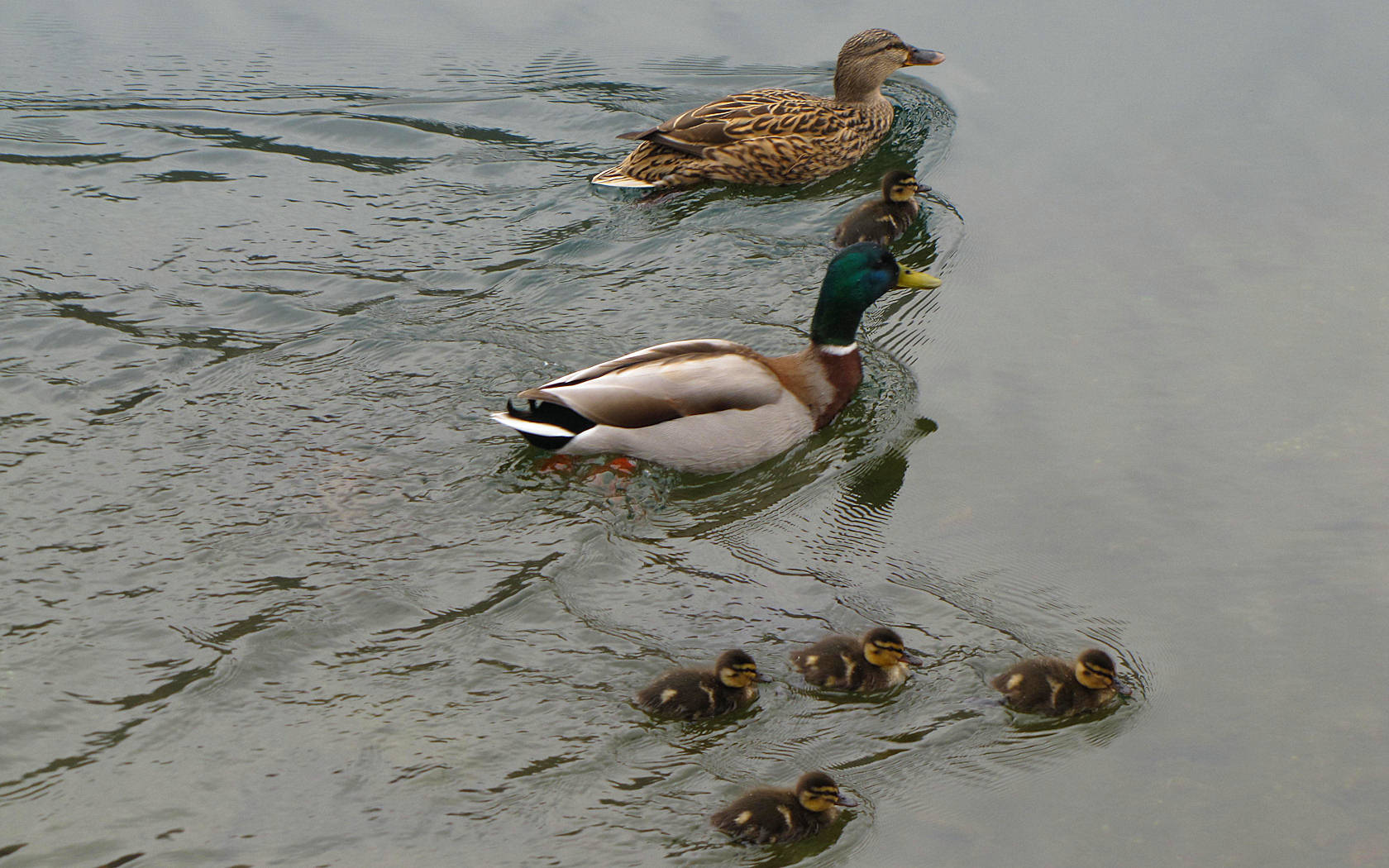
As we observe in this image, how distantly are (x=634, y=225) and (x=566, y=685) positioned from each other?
3.61 meters

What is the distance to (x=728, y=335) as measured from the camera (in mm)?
6941

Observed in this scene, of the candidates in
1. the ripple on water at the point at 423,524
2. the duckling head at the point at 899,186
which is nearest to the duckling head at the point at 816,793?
the ripple on water at the point at 423,524

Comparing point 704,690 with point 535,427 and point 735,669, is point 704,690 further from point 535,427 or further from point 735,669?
point 535,427

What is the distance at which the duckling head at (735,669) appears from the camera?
459 centimetres

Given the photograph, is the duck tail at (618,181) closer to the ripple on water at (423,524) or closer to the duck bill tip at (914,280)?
the ripple on water at (423,524)

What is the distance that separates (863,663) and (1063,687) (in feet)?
2.09

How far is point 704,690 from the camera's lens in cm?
456

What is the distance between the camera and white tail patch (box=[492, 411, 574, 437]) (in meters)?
5.86

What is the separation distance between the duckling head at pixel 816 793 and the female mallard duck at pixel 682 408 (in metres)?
2.06

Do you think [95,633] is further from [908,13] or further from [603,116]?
[908,13]

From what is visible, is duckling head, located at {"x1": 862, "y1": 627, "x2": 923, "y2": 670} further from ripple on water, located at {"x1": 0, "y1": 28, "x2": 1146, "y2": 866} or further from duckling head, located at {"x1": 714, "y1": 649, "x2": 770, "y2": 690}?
duckling head, located at {"x1": 714, "y1": 649, "x2": 770, "y2": 690}

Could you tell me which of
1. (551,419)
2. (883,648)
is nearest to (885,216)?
(551,419)

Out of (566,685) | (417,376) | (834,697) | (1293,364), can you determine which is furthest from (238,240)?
(1293,364)

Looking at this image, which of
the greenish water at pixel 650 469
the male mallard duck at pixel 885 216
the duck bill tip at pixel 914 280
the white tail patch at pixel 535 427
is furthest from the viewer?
the male mallard duck at pixel 885 216
